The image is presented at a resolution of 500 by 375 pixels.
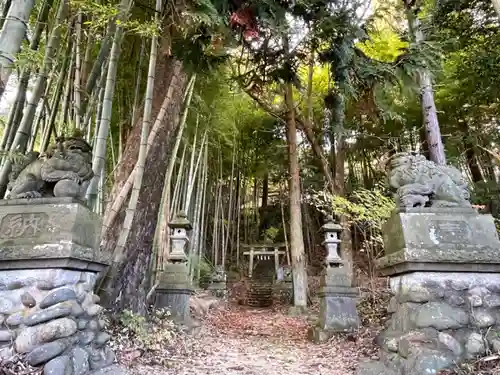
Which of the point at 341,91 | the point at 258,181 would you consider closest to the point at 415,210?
the point at 341,91

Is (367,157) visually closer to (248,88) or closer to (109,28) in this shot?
(248,88)

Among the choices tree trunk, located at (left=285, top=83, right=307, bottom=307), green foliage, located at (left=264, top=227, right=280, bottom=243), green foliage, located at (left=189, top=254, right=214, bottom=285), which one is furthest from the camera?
green foliage, located at (left=264, top=227, right=280, bottom=243)

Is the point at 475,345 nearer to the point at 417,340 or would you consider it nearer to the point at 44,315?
the point at 417,340

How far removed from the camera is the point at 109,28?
2580 mm

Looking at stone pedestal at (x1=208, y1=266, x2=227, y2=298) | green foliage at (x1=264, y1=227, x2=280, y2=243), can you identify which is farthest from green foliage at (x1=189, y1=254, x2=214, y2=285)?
green foliage at (x1=264, y1=227, x2=280, y2=243)

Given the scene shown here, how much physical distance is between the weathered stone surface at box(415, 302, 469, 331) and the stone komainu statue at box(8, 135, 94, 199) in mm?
2004

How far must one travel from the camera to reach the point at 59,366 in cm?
152

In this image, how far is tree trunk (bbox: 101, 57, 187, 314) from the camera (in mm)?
2650

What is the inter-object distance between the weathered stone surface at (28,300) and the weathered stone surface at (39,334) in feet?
0.38

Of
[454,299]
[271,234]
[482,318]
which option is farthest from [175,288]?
[271,234]

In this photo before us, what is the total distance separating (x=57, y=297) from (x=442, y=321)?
6.53ft

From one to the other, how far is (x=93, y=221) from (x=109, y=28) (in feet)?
5.06

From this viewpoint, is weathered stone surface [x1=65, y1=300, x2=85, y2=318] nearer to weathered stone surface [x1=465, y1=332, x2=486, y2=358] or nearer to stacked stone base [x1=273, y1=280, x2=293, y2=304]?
weathered stone surface [x1=465, y1=332, x2=486, y2=358]

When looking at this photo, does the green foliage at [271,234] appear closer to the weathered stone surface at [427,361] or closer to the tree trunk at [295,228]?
the tree trunk at [295,228]
